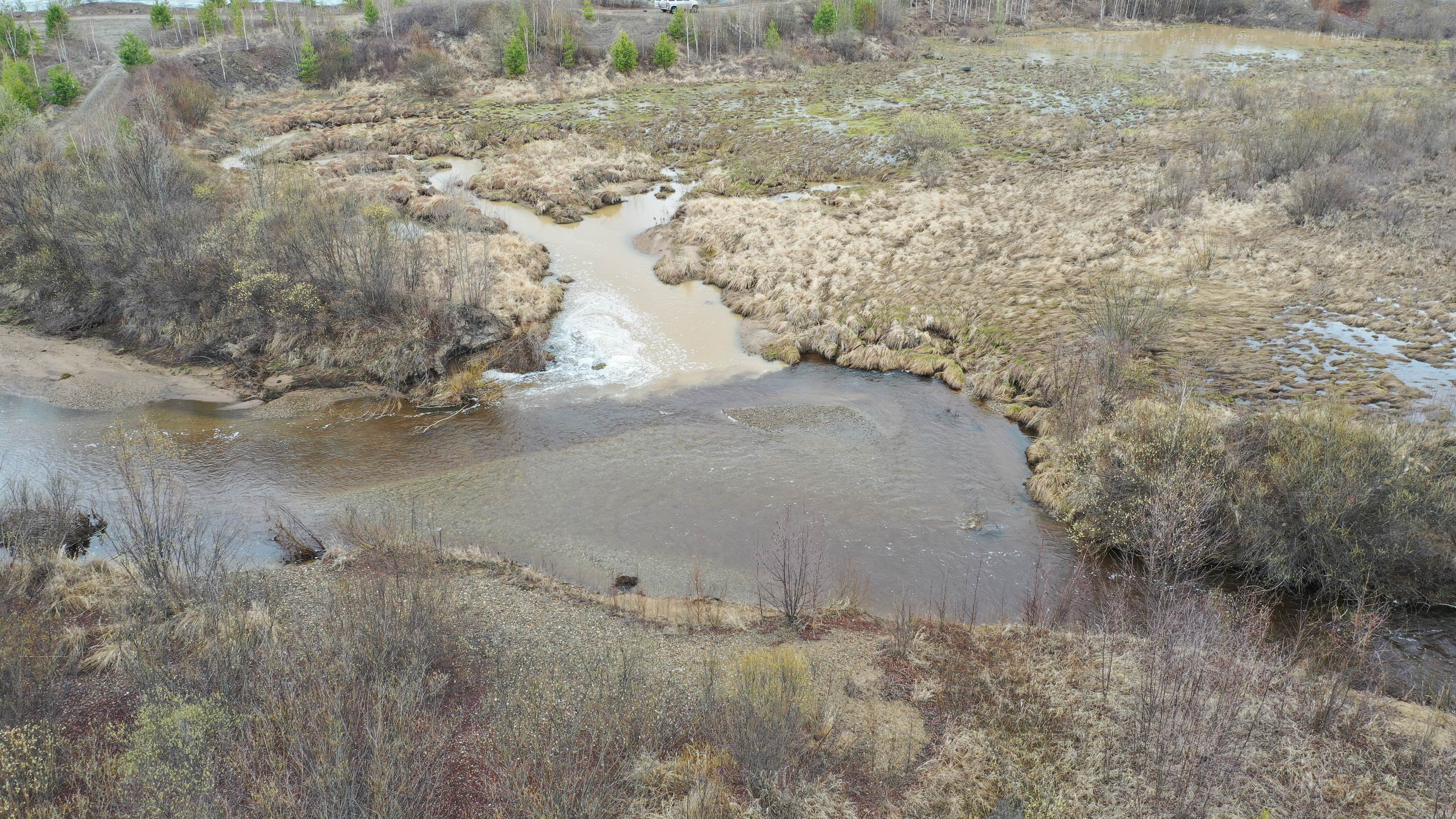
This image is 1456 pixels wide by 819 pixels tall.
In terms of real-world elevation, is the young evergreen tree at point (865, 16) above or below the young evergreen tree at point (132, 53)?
above

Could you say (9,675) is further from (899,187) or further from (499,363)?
(899,187)

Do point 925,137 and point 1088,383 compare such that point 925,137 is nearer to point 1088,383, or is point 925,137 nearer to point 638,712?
point 1088,383

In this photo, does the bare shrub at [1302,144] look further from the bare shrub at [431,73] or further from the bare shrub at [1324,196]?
the bare shrub at [431,73]

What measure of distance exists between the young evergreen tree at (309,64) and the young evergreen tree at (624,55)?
69.7 feet

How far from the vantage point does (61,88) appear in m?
43.5

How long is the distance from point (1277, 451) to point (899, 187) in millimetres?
24919

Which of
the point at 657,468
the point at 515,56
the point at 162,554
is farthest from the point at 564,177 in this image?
the point at 162,554

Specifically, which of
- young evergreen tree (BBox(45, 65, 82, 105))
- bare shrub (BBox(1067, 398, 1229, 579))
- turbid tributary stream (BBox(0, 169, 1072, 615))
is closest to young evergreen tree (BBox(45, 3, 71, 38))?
young evergreen tree (BBox(45, 65, 82, 105))

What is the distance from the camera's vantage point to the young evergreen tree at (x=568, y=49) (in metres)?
60.7

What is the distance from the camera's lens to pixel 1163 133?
41.2m

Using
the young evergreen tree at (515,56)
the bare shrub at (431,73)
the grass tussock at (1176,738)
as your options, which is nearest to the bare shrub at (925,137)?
the young evergreen tree at (515,56)

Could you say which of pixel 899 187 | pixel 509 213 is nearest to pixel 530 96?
A: pixel 509 213

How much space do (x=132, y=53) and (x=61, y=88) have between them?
664 cm

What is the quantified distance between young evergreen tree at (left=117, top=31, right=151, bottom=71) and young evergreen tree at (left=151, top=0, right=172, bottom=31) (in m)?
10.1
